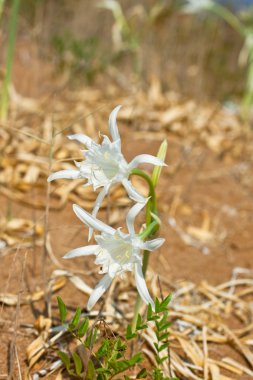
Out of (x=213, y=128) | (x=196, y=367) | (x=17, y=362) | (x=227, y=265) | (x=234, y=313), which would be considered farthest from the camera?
(x=213, y=128)

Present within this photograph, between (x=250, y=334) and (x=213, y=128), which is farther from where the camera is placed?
(x=213, y=128)

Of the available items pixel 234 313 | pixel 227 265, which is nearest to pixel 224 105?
pixel 227 265

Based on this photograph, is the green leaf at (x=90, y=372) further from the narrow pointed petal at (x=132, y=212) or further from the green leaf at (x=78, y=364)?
the narrow pointed petal at (x=132, y=212)

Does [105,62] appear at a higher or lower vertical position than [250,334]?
higher

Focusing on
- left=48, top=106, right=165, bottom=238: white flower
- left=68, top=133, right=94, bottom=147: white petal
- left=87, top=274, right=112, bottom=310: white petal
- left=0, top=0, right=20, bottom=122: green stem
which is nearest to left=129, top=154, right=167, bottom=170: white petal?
left=48, top=106, right=165, bottom=238: white flower

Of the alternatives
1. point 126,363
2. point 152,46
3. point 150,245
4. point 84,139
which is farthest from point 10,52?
point 152,46

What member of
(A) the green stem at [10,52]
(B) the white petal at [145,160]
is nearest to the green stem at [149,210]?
(B) the white petal at [145,160]

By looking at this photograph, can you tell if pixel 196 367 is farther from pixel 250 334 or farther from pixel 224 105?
pixel 224 105
